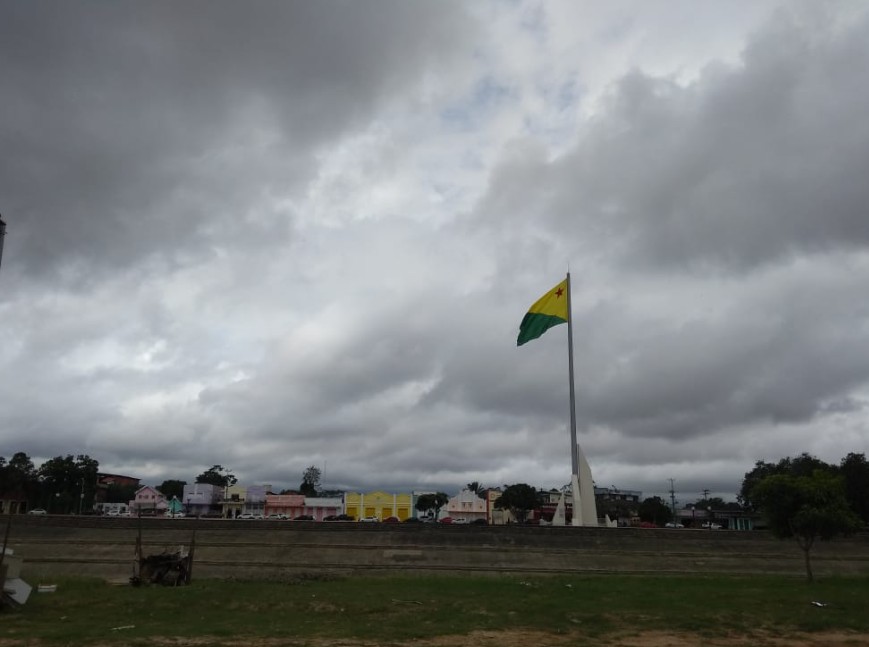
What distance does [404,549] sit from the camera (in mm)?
32625

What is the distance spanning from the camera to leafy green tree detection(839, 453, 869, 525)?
62844 mm

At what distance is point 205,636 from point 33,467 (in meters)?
95.7

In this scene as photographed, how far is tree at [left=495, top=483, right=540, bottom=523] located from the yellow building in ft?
46.1

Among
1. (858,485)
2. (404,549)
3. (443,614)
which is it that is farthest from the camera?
(858,485)

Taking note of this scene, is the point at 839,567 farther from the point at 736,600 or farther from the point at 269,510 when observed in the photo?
the point at 269,510

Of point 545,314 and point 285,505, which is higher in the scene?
point 545,314

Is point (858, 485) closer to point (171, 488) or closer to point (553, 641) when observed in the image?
point (553, 641)

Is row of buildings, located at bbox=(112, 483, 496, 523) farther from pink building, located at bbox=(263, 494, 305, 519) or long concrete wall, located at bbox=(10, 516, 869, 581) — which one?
long concrete wall, located at bbox=(10, 516, 869, 581)

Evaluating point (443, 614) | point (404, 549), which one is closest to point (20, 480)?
point (404, 549)

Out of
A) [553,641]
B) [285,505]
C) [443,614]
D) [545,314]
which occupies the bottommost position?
[285,505]

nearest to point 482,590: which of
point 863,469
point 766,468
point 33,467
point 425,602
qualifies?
point 425,602

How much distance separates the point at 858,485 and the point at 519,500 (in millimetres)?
47562

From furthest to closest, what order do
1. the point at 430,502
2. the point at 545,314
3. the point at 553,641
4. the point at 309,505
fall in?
1. the point at 430,502
2. the point at 309,505
3. the point at 545,314
4. the point at 553,641

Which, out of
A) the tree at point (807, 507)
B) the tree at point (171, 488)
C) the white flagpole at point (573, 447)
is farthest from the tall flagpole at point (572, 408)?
the tree at point (171, 488)
